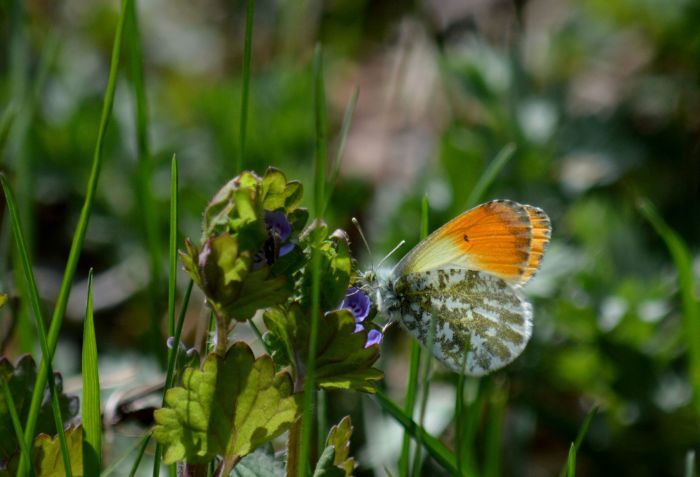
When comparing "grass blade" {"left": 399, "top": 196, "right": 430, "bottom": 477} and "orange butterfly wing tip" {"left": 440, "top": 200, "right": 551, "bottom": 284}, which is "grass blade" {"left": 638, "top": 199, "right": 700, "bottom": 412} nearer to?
"orange butterfly wing tip" {"left": 440, "top": 200, "right": 551, "bottom": 284}

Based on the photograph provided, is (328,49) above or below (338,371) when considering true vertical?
below

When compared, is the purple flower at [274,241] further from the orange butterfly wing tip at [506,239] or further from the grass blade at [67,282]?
the orange butterfly wing tip at [506,239]

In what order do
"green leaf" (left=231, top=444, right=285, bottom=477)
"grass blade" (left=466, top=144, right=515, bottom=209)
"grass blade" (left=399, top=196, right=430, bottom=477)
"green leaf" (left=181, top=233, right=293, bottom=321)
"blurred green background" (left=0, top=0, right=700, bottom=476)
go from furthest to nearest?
"blurred green background" (left=0, top=0, right=700, bottom=476) → "grass blade" (left=466, top=144, right=515, bottom=209) → "grass blade" (left=399, top=196, right=430, bottom=477) → "green leaf" (left=231, top=444, right=285, bottom=477) → "green leaf" (left=181, top=233, right=293, bottom=321)

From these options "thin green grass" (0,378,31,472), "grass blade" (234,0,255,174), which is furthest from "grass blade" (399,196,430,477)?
"thin green grass" (0,378,31,472)

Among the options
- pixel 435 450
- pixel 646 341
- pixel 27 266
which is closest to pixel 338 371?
pixel 435 450

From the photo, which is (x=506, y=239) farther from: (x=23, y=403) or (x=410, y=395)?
(x=23, y=403)

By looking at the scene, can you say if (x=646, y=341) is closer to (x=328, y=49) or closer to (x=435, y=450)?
(x=435, y=450)
